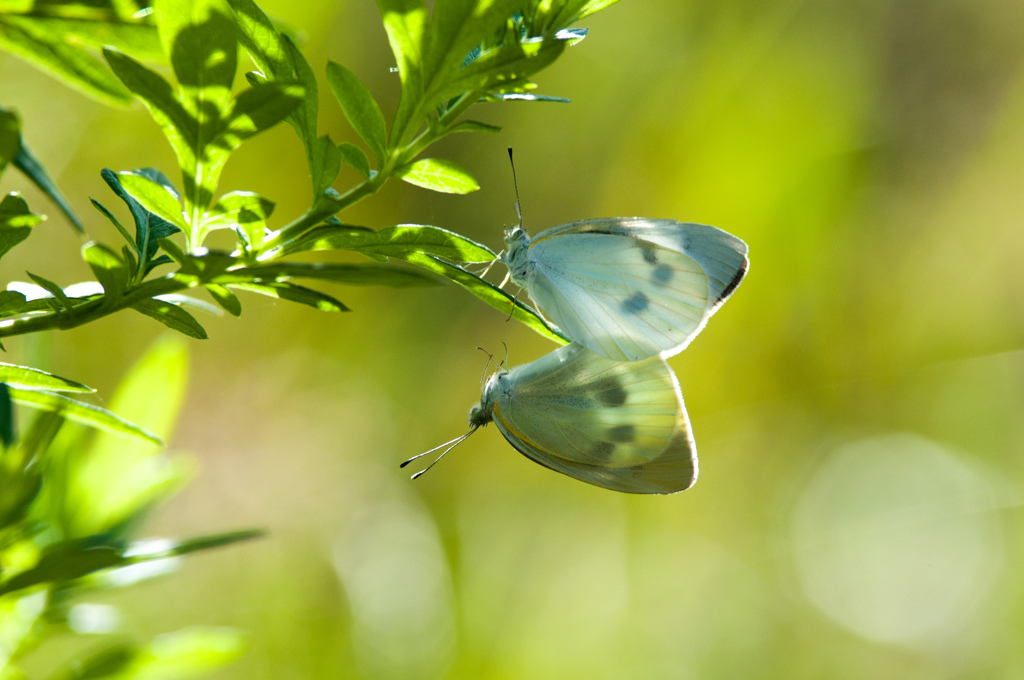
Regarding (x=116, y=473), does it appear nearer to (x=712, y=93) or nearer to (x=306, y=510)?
(x=306, y=510)

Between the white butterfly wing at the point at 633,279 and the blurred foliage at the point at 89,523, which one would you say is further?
the white butterfly wing at the point at 633,279

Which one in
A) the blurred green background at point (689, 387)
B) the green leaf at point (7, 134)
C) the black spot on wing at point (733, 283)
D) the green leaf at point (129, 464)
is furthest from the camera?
the blurred green background at point (689, 387)

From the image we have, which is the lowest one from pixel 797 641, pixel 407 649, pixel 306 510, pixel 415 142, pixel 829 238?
pixel 797 641

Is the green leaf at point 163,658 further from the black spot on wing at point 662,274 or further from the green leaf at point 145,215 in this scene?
the black spot on wing at point 662,274

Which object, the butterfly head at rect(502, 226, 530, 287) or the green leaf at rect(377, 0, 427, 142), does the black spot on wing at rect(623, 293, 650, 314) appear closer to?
the butterfly head at rect(502, 226, 530, 287)

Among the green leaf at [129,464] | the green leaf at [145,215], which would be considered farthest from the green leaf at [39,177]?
the green leaf at [129,464]

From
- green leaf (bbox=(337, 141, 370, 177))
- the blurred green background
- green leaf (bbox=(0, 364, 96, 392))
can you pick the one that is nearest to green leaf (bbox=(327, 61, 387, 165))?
A: green leaf (bbox=(337, 141, 370, 177))

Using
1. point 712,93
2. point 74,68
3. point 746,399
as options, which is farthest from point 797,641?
point 74,68

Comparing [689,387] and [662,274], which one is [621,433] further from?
[689,387]
